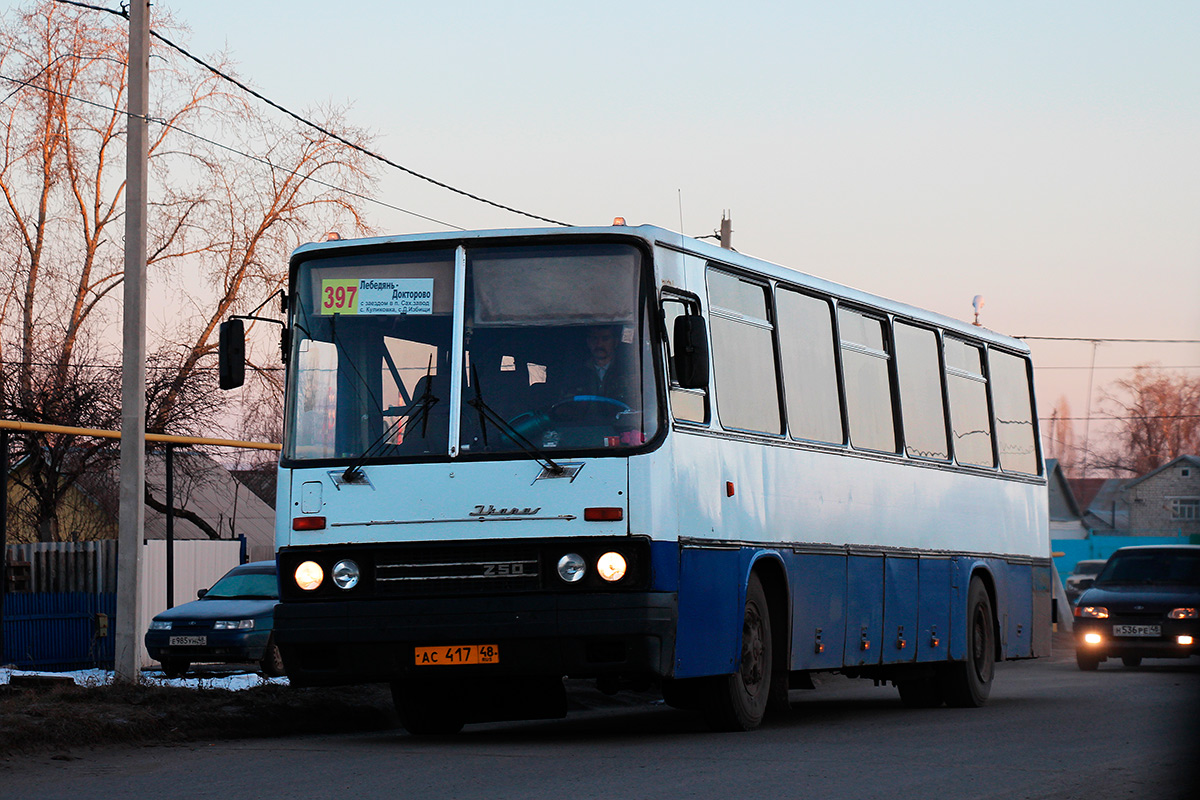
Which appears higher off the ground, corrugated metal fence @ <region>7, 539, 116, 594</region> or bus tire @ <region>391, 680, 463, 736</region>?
corrugated metal fence @ <region>7, 539, 116, 594</region>

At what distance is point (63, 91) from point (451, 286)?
26043 mm

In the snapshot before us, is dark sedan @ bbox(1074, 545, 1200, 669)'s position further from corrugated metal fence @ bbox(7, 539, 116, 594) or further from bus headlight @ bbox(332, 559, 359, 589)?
bus headlight @ bbox(332, 559, 359, 589)

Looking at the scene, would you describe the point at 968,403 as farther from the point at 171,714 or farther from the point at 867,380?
the point at 171,714

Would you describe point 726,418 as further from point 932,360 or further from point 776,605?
point 932,360

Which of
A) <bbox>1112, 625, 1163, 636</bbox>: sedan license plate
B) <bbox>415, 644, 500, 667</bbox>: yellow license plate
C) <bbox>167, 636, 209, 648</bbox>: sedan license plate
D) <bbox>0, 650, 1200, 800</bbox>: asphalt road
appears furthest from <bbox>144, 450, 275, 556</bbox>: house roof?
<bbox>415, 644, 500, 667</bbox>: yellow license plate

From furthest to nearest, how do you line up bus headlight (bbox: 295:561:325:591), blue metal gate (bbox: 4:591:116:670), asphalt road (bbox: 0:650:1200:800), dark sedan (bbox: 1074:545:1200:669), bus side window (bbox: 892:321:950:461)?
dark sedan (bbox: 1074:545:1200:669) < blue metal gate (bbox: 4:591:116:670) < bus side window (bbox: 892:321:950:461) < bus headlight (bbox: 295:561:325:591) < asphalt road (bbox: 0:650:1200:800)

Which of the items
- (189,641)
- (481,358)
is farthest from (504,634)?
(189,641)

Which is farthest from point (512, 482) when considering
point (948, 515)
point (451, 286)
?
point (948, 515)

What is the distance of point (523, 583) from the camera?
10531mm

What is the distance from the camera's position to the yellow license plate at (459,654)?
34.4ft

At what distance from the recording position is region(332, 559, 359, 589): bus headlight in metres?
10.8

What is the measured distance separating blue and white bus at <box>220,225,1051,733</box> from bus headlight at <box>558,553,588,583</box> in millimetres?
10

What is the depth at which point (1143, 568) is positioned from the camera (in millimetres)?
26047

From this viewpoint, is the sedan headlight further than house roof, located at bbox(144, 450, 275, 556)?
No
